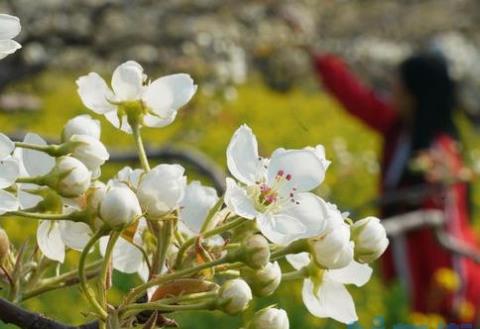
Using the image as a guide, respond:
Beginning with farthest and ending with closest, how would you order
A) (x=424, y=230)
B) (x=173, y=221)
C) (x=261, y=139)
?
1. (x=261, y=139)
2. (x=424, y=230)
3. (x=173, y=221)

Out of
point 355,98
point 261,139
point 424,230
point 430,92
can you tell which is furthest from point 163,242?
point 261,139

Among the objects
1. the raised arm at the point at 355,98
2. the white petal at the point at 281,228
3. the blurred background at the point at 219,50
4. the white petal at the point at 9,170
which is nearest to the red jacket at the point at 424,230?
the raised arm at the point at 355,98

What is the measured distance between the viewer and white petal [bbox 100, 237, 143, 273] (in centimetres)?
99

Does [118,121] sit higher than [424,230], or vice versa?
[118,121]

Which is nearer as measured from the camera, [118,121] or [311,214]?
[311,214]

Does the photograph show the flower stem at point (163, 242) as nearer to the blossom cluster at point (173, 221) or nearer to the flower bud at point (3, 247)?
the blossom cluster at point (173, 221)

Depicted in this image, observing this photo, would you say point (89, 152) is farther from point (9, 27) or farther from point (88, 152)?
point (9, 27)

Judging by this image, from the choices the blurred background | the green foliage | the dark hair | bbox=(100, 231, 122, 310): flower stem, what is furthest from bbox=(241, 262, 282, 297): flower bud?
the dark hair

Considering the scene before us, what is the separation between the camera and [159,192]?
2.76ft

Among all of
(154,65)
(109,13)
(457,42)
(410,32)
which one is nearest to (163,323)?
(109,13)

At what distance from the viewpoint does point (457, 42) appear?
8.77 metres

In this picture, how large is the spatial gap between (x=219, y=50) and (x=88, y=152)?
3463 mm

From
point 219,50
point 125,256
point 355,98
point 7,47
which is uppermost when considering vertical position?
point 7,47

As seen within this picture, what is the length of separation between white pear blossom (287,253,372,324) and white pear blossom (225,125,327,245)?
0.08 metres
